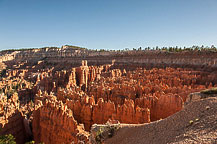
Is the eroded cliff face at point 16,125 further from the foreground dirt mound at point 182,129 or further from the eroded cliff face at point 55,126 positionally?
the foreground dirt mound at point 182,129

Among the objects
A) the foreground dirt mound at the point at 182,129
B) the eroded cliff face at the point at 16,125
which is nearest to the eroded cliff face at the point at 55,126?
the eroded cliff face at the point at 16,125

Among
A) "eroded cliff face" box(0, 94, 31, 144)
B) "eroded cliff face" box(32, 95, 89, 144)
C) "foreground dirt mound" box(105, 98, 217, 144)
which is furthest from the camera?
"eroded cliff face" box(0, 94, 31, 144)

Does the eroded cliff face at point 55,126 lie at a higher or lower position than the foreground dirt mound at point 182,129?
lower

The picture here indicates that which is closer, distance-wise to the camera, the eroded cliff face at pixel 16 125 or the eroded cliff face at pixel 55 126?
the eroded cliff face at pixel 55 126

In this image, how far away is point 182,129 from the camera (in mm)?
4957

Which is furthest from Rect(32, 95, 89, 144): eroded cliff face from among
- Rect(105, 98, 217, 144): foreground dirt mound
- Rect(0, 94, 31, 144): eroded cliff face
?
Rect(105, 98, 217, 144): foreground dirt mound

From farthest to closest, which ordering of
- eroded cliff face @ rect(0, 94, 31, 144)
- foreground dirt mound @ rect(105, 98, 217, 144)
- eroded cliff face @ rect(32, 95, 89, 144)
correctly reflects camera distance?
eroded cliff face @ rect(0, 94, 31, 144) < eroded cliff face @ rect(32, 95, 89, 144) < foreground dirt mound @ rect(105, 98, 217, 144)

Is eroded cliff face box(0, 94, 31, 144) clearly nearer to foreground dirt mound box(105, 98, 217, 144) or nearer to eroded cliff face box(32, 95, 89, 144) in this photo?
eroded cliff face box(32, 95, 89, 144)

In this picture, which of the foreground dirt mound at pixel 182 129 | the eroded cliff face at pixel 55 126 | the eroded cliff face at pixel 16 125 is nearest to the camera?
the foreground dirt mound at pixel 182 129

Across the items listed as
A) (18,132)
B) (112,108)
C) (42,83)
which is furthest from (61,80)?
(112,108)

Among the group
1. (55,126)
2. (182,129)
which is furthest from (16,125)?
(182,129)

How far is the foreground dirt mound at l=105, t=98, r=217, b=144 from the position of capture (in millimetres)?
4204

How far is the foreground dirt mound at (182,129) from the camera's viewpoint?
13.8 ft

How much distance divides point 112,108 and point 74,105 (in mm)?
3675
